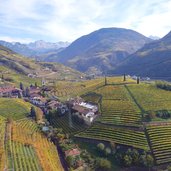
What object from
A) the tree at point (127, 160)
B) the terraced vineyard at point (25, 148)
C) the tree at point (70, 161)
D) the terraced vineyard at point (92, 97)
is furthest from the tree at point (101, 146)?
the terraced vineyard at point (92, 97)

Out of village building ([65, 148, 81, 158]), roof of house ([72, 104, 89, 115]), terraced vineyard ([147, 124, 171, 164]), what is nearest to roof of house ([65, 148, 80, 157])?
village building ([65, 148, 81, 158])

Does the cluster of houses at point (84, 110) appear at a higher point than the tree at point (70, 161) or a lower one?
higher

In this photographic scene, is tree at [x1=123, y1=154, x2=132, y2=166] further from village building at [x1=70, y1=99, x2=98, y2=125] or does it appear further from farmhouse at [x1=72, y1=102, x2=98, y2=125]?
farmhouse at [x1=72, y1=102, x2=98, y2=125]

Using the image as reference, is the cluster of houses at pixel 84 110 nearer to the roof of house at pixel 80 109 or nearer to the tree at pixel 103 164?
the roof of house at pixel 80 109

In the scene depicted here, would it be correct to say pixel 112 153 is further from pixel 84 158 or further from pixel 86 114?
pixel 86 114

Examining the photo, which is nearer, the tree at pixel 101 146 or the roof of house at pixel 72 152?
the roof of house at pixel 72 152
